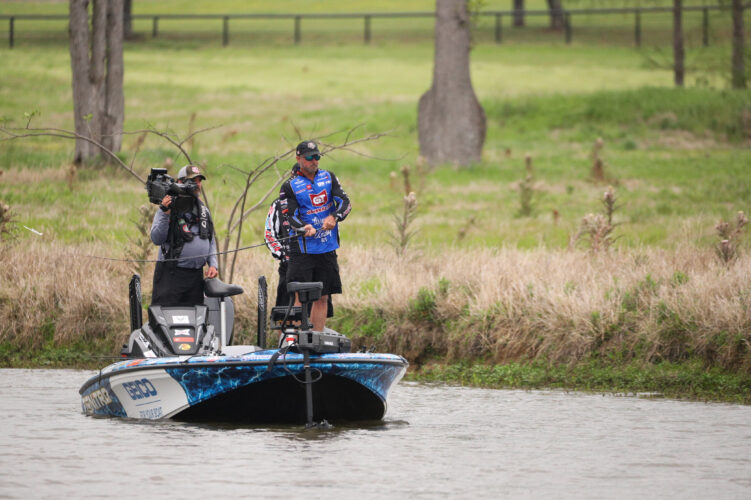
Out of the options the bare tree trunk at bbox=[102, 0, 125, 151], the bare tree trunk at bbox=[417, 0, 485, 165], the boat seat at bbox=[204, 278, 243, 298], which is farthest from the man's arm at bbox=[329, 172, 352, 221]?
the bare tree trunk at bbox=[417, 0, 485, 165]

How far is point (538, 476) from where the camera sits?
925cm

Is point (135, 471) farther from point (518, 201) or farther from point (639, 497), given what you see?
point (518, 201)

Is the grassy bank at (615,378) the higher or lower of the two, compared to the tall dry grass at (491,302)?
lower

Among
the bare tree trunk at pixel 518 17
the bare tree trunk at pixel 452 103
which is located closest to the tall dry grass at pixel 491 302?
the bare tree trunk at pixel 452 103

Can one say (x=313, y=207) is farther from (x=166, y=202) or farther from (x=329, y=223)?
(x=166, y=202)

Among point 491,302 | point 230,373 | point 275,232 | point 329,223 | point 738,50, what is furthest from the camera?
point 738,50

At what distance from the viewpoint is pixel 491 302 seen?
563 inches

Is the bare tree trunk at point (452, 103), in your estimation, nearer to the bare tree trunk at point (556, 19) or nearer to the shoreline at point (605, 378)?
the shoreline at point (605, 378)

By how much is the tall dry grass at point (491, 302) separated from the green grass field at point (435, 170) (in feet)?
0.11

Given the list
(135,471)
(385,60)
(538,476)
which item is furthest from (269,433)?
(385,60)

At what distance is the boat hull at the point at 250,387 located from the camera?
419 inches

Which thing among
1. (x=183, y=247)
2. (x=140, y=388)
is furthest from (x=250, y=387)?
(x=183, y=247)

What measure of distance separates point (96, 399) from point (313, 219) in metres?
2.47

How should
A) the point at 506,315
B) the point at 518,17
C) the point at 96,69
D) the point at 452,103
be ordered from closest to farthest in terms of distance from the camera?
the point at 506,315 < the point at 96,69 < the point at 452,103 < the point at 518,17
